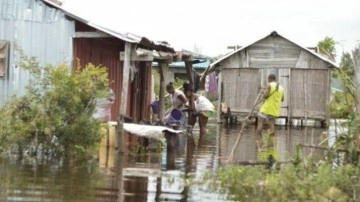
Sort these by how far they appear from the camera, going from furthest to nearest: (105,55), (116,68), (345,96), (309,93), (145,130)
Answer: (309,93), (116,68), (105,55), (145,130), (345,96)

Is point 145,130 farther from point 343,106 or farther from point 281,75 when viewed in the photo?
point 281,75

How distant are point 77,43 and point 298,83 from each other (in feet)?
46.9

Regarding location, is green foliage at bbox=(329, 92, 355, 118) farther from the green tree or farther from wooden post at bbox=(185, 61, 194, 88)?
wooden post at bbox=(185, 61, 194, 88)

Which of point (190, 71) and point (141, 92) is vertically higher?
point (190, 71)

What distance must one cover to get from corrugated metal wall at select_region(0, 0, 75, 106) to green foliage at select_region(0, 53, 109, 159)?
3165mm

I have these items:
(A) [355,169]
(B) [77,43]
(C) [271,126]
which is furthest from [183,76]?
(A) [355,169]

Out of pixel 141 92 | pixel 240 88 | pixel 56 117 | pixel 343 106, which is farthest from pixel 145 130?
pixel 240 88

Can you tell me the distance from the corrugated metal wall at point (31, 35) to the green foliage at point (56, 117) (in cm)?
316

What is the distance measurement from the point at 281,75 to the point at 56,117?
17.6 meters

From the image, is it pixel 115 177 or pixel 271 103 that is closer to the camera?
pixel 115 177

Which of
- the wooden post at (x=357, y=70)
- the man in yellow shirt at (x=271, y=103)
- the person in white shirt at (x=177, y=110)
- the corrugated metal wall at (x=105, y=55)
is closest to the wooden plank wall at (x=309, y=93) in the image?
the man in yellow shirt at (x=271, y=103)

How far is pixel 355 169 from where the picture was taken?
900cm

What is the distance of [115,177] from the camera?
36.3 ft

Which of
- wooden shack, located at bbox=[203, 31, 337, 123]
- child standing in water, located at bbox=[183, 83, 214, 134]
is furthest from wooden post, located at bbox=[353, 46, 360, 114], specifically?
wooden shack, located at bbox=[203, 31, 337, 123]
